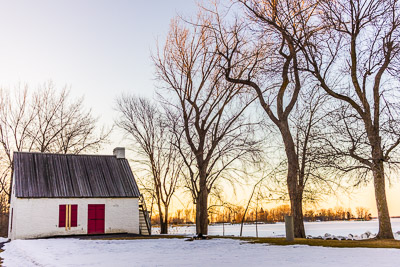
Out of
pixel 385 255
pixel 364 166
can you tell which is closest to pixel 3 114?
pixel 364 166

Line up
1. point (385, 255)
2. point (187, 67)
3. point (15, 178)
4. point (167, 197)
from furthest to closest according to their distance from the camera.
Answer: point (167, 197), point (15, 178), point (187, 67), point (385, 255)

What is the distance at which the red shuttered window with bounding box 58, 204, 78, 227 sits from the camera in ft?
81.6

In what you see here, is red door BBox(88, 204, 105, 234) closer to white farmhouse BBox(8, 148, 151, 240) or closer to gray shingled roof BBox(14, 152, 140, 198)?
white farmhouse BBox(8, 148, 151, 240)

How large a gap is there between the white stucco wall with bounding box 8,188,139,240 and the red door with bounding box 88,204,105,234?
0.26m

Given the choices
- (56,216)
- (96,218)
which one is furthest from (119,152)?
(56,216)

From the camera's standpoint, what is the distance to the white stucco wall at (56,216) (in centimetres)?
2389

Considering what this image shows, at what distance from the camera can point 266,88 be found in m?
20.0

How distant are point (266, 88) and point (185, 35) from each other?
19.8ft

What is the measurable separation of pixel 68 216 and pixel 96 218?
178 cm

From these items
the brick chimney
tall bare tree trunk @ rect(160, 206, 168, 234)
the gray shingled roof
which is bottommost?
tall bare tree trunk @ rect(160, 206, 168, 234)

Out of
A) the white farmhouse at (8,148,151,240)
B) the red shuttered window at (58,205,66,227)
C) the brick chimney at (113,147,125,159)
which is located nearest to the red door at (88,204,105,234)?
the white farmhouse at (8,148,151,240)

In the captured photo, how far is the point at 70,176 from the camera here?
87.7 ft

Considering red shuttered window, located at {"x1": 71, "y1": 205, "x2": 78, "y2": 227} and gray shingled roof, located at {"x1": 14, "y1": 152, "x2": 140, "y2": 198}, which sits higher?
gray shingled roof, located at {"x1": 14, "y1": 152, "x2": 140, "y2": 198}

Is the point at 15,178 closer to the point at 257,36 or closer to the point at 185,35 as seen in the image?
the point at 185,35
